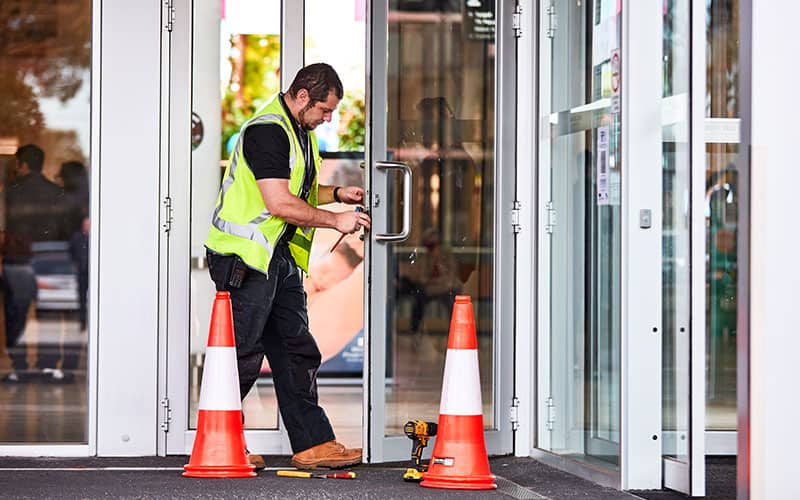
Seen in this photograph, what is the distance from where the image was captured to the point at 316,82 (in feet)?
19.2

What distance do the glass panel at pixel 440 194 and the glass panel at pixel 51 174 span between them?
5.22 feet

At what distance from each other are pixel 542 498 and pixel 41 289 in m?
3.28

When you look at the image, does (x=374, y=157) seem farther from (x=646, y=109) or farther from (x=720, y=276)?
(x=720, y=276)

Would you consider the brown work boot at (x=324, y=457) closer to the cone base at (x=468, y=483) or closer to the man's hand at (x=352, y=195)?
the cone base at (x=468, y=483)

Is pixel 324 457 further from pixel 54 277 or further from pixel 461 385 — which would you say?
pixel 54 277

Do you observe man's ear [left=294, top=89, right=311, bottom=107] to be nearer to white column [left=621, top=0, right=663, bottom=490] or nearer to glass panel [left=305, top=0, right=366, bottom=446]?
white column [left=621, top=0, right=663, bottom=490]

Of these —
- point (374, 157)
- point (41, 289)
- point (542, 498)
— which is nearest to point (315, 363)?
point (374, 157)

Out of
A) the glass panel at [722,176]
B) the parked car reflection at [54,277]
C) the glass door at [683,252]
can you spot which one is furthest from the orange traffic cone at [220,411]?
the glass panel at [722,176]

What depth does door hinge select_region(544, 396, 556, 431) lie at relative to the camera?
20.3 feet

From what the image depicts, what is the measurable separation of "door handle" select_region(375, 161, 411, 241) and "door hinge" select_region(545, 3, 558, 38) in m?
0.98

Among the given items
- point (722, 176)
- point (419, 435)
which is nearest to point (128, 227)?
point (419, 435)

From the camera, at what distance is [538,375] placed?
6.30 m

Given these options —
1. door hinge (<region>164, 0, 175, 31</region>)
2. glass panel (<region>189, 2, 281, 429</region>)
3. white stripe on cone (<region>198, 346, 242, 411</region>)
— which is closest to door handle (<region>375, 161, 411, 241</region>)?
white stripe on cone (<region>198, 346, 242, 411</region>)
